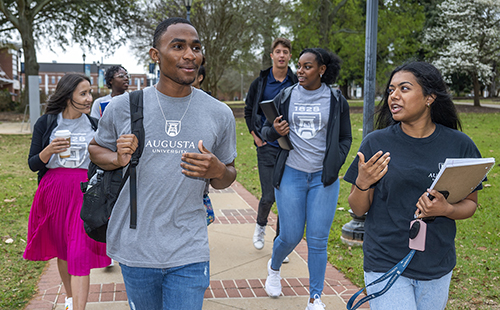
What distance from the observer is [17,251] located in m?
5.89

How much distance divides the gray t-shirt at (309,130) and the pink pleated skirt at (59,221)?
1.75 m

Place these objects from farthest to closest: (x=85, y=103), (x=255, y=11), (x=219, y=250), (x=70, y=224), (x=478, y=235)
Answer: (x=255, y=11) < (x=478, y=235) < (x=219, y=250) < (x=85, y=103) < (x=70, y=224)

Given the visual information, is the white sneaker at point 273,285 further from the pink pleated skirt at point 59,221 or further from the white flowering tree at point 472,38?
the white flowering tree at point 472,38

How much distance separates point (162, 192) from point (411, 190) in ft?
4.22

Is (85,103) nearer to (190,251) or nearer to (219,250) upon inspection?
(190,251)

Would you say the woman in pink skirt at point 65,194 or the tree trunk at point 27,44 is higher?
the tree trunk at point 27,44

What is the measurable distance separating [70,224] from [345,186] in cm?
701

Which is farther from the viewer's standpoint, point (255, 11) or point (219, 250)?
point (255, 11)

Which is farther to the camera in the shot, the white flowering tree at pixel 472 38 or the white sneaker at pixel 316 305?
the white flowering tree at pixel 472 38

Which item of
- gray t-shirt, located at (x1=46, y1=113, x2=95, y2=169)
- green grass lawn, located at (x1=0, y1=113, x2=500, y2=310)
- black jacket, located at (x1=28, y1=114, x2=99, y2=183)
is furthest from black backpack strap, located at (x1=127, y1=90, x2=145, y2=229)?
green grass lawn, located at (x1=0, y1=113, x2=500, y2=310)

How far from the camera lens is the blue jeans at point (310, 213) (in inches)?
158

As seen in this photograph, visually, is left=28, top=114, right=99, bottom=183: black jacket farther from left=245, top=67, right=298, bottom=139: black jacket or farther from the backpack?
left=245, top=67, right=298, bottom=139: black jacket

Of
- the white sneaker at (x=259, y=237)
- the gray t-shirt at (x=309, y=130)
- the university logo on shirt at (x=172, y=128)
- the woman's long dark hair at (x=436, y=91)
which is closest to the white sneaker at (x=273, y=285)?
the gray t-shirt at (x=309, y=130)

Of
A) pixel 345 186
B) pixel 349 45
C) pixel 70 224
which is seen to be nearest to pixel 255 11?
pixel 349 45
